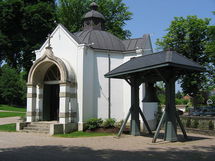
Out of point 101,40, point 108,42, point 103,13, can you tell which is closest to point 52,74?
point 101,40

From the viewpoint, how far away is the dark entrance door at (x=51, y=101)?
20.9 m

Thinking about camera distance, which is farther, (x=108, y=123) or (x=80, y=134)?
(x=108, y=123)

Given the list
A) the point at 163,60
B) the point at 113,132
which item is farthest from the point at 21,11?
the point at 163,60

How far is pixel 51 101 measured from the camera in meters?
21.3

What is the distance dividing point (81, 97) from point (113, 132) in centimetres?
330

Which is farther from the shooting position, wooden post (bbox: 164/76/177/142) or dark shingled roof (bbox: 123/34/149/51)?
dark shingled roof (bbox: 123/34/149/51)

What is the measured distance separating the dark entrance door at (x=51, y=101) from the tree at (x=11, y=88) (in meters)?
36.5

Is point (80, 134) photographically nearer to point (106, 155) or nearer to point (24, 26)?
point (106, 155)

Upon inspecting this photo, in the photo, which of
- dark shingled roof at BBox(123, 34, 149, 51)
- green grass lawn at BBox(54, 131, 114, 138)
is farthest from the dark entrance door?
dark shingled roof at BBox(123, 34, 149, 51)

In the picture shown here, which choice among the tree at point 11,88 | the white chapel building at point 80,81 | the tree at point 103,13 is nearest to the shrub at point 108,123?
the white chapel building at point 80,81

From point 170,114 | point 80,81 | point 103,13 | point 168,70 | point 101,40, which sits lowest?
point 170,114

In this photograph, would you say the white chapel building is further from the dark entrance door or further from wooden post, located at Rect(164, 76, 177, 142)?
wooden post, located at Rect(164, 76, 177, 142)

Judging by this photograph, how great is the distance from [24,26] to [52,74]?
9421 mm

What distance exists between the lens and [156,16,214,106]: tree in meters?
32.9
